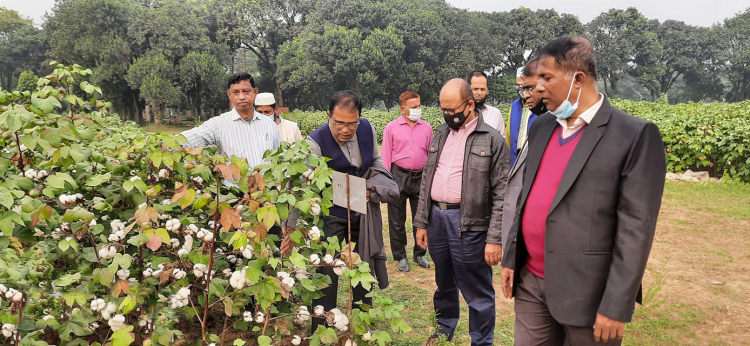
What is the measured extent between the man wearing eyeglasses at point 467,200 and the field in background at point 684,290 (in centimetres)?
66

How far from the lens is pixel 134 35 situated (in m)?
33.4

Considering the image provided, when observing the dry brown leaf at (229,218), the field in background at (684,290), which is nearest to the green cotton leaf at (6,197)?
the dry brown leaf at (229,218)

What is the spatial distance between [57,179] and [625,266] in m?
2.23

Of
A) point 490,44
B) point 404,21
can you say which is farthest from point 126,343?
point 490,44

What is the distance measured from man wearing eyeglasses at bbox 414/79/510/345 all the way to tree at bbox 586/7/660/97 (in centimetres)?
4800

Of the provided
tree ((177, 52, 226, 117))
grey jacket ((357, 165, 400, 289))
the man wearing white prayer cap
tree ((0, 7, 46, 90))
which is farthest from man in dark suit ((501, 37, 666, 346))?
tree ((0, 7, 46, 90))

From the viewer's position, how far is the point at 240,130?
3529mm

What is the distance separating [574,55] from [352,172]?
5.49 feet

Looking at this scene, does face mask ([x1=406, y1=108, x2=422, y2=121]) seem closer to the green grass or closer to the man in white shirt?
Answer: the man in white shirt

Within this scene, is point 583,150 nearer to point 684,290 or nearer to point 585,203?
point 585,203

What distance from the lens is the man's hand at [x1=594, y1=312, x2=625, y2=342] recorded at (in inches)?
68.4

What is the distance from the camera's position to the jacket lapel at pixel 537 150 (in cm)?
204

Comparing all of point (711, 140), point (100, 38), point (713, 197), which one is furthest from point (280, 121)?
point (100, 38)

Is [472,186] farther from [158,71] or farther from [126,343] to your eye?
[158,71]
